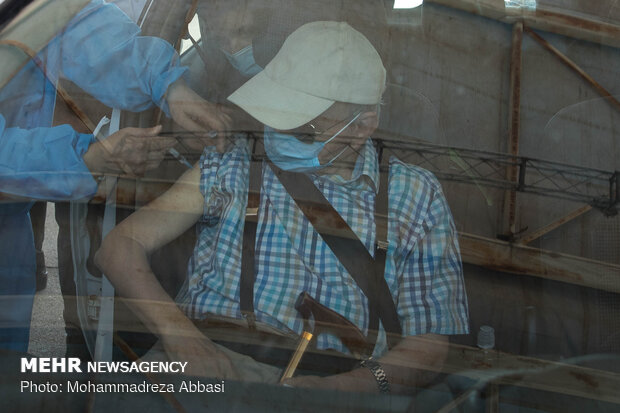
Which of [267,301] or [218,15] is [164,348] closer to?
[267,301]

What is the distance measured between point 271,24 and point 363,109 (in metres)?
0.32

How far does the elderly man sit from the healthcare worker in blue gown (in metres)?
0.13

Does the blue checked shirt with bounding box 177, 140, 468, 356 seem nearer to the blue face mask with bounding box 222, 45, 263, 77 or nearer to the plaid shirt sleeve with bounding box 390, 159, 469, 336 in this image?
the plaid shirt sleeve with bounding box 390, 159, 469, 336

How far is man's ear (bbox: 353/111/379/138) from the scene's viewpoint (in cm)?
162

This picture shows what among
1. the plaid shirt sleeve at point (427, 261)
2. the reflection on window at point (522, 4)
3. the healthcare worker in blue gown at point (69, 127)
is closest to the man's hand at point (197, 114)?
the healthcare worker in blue gown at point (69, 127)

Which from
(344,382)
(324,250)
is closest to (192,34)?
(324,250)

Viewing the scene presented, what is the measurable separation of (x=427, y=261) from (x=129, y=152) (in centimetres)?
74

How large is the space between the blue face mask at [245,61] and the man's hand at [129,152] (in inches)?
10.2

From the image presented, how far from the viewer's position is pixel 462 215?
1625 millimetres

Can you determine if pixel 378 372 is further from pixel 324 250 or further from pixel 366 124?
pixel 366 124

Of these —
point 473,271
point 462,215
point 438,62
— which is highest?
point 438,62

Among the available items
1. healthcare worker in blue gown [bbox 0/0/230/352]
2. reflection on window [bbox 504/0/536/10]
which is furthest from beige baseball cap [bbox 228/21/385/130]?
reflection on window [bbox 504/0/536/10]

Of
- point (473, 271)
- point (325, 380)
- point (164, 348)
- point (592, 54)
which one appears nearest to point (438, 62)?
point (592, 54)

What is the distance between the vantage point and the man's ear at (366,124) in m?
1.62
